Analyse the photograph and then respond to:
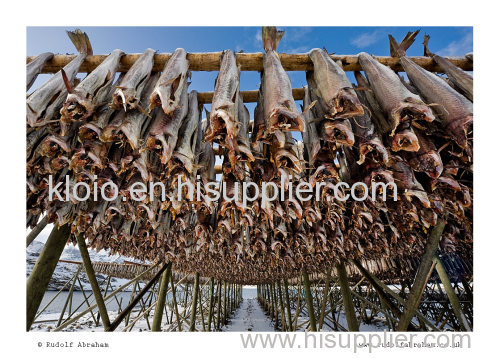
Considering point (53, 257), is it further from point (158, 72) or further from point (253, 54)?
point (253, 54)

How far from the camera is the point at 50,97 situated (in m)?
1.48

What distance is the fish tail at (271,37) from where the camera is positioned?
1696mm

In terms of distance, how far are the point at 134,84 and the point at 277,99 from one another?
87cm

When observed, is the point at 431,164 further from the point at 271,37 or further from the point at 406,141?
the point at 271,37

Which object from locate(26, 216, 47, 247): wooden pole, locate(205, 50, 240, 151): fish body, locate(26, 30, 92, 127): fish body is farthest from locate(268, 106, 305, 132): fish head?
locate(26, 216, 47, 247): wooden pole

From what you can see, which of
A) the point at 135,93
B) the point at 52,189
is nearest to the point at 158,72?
the point at 135,93

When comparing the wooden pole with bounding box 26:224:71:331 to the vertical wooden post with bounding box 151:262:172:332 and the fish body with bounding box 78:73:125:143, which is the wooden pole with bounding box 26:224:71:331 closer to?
the fish body with bounding box 78:73:125:143

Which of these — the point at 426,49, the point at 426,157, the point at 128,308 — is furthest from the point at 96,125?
the point at 128,308

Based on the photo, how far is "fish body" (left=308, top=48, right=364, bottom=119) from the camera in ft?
4.02

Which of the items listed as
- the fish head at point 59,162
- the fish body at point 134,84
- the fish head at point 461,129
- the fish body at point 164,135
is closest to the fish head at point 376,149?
the fish head at point 461,129

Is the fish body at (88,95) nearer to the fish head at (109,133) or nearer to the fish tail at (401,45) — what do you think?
the fish head at (109,133)
